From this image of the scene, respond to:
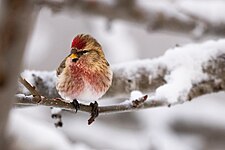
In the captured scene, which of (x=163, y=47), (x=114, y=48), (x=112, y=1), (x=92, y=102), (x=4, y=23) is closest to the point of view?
(x=4, y=23)

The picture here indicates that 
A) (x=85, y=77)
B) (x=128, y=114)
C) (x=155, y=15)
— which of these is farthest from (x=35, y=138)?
(x=128, y=114)

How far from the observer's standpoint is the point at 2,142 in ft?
0.97

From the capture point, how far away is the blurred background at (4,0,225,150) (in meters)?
2.05

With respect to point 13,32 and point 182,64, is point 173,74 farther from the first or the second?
point 13,32

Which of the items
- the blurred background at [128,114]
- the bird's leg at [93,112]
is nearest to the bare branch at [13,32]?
the bird's leg at [93,112]

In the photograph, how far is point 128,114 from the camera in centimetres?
322

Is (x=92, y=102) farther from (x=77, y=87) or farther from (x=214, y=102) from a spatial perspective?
(x=214, y=102)

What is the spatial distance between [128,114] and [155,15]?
1.20m

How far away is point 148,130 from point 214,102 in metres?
1.02

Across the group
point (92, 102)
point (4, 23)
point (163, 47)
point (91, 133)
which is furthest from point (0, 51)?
point (163, 47)

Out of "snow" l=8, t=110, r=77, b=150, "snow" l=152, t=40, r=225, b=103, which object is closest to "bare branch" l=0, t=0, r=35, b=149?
"snow" l=152, t=40, r=225, b=103

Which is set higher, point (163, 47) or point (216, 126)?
point (163, 47)

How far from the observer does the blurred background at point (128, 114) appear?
Result: 6.72ft

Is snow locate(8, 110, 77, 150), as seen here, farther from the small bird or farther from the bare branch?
the bare branch
